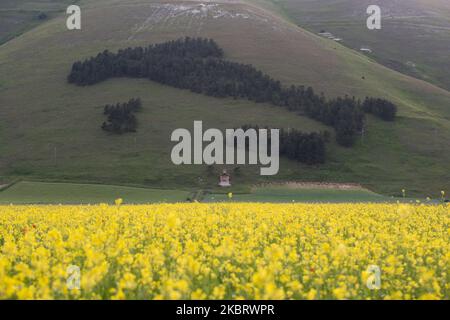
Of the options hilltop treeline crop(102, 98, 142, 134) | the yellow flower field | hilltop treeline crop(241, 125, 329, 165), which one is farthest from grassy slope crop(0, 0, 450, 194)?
the yellow flower field

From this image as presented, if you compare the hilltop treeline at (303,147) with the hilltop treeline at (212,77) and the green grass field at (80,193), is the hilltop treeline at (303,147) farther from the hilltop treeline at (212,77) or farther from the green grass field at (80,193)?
the green grass field at (80,193)

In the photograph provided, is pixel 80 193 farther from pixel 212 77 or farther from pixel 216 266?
pixel 216 266

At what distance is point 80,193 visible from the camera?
7325 centimetres

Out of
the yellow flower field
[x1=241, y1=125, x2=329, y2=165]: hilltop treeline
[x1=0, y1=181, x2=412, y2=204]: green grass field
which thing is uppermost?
[x1=241, y1=125, x2=329, y2=165]: hilltop treeline

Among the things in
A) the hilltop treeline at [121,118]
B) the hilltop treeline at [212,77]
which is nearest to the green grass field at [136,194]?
the hilltop treeline at [121,118]

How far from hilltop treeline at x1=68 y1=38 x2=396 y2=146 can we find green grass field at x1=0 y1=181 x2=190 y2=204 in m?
42.2

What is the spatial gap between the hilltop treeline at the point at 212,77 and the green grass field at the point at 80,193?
42182 mm

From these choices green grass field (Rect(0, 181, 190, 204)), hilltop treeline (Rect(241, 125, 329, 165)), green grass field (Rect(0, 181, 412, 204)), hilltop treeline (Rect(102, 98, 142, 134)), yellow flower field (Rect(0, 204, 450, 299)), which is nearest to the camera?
yellow flower field (Rect(0, 204, 450, 299))

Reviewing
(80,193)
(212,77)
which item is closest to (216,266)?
(80,193)

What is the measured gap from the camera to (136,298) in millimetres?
10648

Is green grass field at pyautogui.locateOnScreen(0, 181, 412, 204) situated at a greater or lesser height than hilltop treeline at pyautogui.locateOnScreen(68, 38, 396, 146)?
lesser

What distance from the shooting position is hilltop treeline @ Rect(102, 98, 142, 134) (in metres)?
105

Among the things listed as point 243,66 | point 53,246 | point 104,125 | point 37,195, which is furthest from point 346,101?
point 53,246

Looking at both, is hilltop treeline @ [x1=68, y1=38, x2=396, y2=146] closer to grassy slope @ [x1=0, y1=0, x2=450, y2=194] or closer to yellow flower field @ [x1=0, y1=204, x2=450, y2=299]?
grassy slope @ [x1=0, y1=0, x2=450, y2=194]
